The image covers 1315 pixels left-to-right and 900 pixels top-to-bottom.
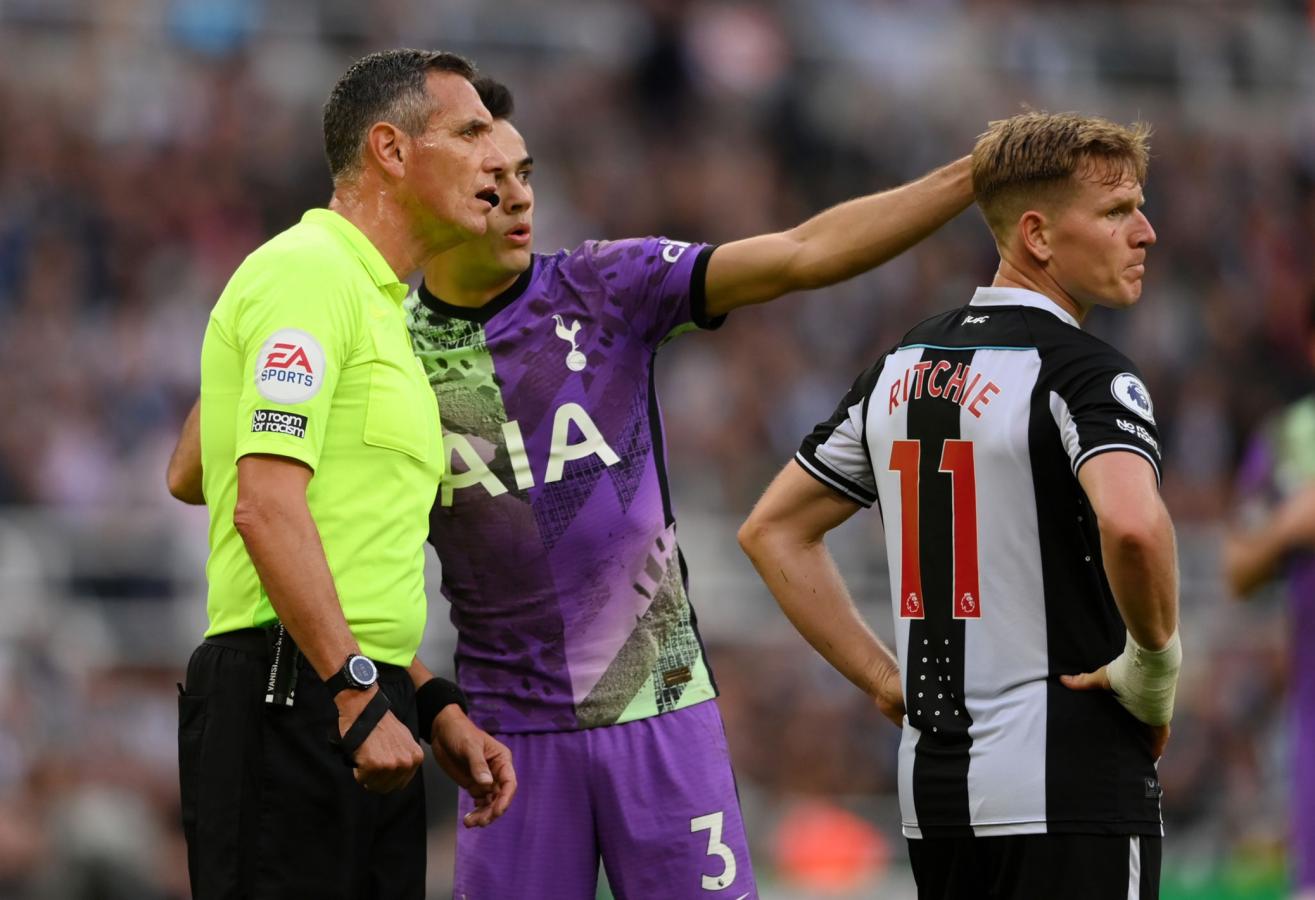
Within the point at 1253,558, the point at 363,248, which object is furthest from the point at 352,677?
the point at 1253,558

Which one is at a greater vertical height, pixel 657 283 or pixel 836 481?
pixel 657 283

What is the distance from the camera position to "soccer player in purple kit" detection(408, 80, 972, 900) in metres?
5.02

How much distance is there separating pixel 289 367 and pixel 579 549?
4.14 ft

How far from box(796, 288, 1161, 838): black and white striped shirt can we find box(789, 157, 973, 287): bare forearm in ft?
1.30

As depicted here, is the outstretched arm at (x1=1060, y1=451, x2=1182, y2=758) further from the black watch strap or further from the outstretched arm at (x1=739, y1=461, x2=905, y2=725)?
the black watch strap

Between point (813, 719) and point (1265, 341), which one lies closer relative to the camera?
point (813, 719)

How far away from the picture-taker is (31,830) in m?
9.52

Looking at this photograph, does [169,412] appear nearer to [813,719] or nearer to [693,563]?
[693,563]

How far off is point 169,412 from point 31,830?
10.2 feet

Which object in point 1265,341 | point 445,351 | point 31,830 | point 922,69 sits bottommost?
point 31,830

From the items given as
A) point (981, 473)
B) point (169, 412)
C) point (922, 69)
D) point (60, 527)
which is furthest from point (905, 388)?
point (922, 69)

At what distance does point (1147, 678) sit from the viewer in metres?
4.00

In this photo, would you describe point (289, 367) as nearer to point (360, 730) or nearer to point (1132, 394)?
point (360, 730)

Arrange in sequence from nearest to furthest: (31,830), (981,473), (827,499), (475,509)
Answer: (981,473) < (827,499) < (475,509) < (31,830)
